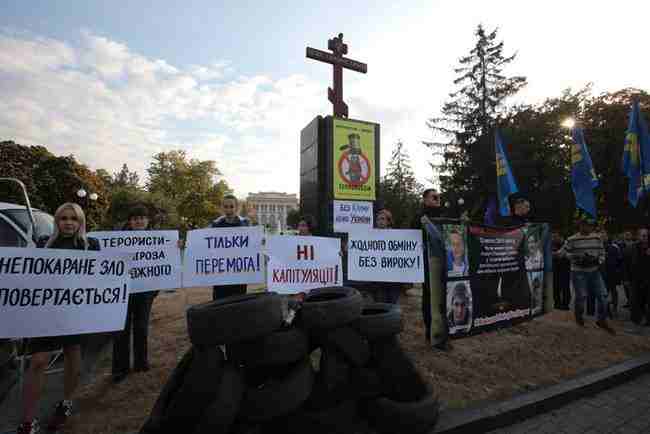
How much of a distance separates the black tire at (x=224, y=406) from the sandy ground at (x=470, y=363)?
1008 mm

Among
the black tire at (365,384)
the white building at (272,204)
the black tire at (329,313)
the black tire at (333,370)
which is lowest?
the black tire at (365,384)

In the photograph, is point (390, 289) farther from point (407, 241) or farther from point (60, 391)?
point (60, 391)

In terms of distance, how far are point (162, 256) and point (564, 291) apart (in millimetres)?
8731

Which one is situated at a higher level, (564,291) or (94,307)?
(94,307)

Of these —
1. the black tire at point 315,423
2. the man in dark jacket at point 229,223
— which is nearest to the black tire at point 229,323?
the black tire at point 315,423

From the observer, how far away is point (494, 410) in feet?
10.2

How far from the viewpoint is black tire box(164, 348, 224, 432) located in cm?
228

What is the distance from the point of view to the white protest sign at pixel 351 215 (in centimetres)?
757

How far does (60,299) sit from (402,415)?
9.89 feet

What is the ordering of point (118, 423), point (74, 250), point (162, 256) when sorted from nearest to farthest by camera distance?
point (118, 423) < point (74, 250) < point (162, 256)

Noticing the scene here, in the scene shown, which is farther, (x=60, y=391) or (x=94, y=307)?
(x=60, y=391)

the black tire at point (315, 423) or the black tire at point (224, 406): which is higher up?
the black tire at point (224, 406)

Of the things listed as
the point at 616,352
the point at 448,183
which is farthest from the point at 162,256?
the point at 448,183

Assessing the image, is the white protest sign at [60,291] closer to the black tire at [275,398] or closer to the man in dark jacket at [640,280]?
the black tire at [275,398]
